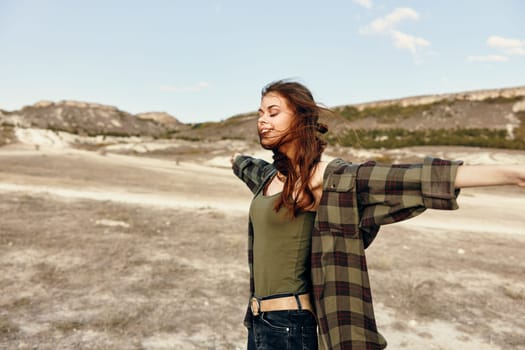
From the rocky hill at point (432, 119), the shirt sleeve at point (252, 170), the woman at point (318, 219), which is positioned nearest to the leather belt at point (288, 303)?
the woman at point (318, 219)

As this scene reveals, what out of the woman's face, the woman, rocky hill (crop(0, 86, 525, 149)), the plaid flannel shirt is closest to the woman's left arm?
the woman

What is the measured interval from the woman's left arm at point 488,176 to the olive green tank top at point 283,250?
0.75 m

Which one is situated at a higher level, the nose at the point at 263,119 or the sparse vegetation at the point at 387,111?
the sparse vegetation at the point at 387,111

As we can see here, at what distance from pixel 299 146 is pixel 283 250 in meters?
0.56

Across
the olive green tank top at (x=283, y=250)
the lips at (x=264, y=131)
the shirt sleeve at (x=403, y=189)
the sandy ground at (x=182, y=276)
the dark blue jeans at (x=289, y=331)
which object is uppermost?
the lips at (x=264, y=131)

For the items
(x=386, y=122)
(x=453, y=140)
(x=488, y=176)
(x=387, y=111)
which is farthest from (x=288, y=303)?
(x=387, y=111)

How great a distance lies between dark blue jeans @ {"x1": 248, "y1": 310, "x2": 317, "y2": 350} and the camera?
2.03 metres

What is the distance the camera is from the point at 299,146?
2.10m

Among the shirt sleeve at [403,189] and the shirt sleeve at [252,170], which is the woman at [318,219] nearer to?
the shirt sleeve at [403,189]

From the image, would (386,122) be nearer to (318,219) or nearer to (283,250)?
(283,250)

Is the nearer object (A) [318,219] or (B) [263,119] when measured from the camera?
(A) [318,219]

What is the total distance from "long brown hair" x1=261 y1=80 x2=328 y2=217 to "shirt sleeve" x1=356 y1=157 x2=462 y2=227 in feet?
0.97

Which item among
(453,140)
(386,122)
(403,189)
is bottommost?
(403,189)

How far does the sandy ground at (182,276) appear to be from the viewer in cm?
504
